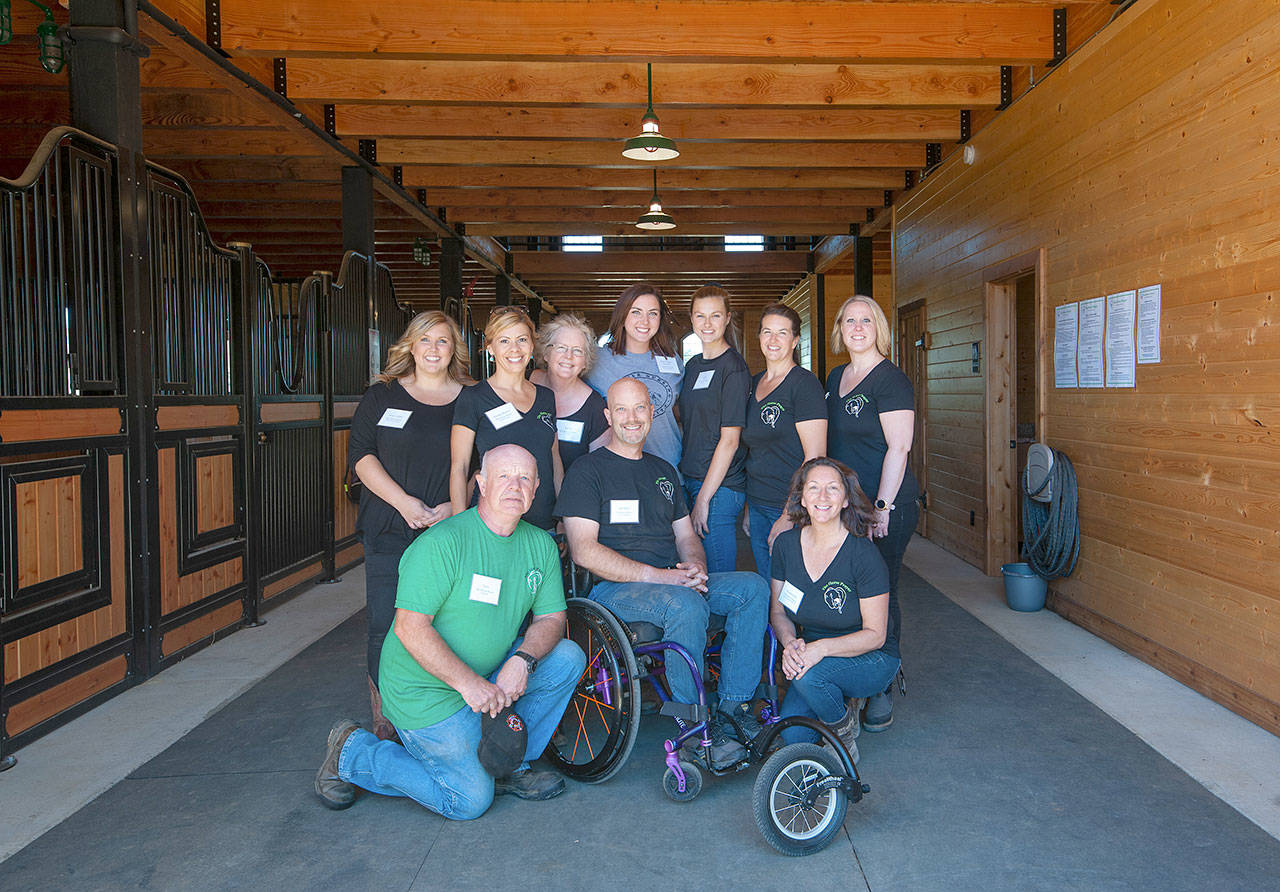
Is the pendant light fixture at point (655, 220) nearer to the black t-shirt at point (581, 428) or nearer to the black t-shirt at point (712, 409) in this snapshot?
the black t-shirt at point (712, 409)

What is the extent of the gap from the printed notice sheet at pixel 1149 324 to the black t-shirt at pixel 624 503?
7.16 ft

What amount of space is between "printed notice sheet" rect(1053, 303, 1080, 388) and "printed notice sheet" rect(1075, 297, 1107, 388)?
5cm

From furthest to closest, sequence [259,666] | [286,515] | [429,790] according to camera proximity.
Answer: [286,515] → [259,666] → [429,790]

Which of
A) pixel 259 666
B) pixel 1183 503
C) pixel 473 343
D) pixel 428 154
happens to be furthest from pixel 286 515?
pixel 473 343

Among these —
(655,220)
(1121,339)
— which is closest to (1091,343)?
(1121,339)

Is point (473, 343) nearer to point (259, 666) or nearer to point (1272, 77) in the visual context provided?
point (259, 666)

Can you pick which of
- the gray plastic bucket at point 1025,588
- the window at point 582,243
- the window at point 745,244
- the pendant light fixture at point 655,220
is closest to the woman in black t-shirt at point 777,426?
the gray plastic bucket at point 1025,588

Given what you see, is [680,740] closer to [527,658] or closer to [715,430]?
[527,658]

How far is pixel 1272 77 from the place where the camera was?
9.57 feet

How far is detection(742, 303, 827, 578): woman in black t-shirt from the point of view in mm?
3102

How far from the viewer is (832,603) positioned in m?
2.74

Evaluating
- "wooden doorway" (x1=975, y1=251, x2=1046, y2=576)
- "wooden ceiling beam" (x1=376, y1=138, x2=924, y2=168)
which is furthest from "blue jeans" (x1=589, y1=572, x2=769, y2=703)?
"wooden ceiling beam" (x1=376, y1=138, x2=924, y2=168)

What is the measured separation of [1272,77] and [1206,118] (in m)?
0.37

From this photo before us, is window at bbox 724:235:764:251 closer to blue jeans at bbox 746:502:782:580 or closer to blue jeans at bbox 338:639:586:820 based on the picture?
blue jeans at bbox 746:502:782:580
